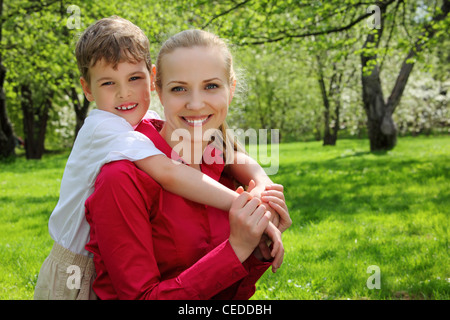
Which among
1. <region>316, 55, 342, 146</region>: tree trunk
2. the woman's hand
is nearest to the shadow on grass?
the woman's hand

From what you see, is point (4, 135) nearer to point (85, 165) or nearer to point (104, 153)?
point (85, 165)

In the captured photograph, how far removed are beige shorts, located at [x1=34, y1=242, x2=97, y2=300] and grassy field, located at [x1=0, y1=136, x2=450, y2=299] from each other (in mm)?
2607

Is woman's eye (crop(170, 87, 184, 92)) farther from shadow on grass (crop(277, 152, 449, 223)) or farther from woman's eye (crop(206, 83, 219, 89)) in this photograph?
shadow on grass (crop(277, 152, 449, 223))

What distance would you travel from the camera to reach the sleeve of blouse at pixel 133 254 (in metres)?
1.51

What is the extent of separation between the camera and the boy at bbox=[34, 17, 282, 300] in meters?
1.70

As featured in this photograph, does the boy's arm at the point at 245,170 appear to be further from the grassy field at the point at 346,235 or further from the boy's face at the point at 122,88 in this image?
the grassy field at the point at 346,235

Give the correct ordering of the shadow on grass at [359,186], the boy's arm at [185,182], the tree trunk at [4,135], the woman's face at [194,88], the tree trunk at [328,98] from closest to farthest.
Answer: the boy's arm at [185,182]
the woman's face at [194,88]
the shadow on grass at [359,186]
the tree trunk at [4,135]
the tree trunk at [328,98]

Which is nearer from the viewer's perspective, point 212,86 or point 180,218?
point 180,218

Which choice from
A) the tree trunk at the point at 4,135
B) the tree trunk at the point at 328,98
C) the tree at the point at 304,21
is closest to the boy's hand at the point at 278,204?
the tree at the point at 304,21

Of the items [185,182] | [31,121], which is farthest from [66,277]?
[31,121]

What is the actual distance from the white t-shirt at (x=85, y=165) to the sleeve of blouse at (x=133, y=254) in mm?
137

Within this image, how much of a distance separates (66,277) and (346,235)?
4.84m

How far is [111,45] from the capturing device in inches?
78.5
